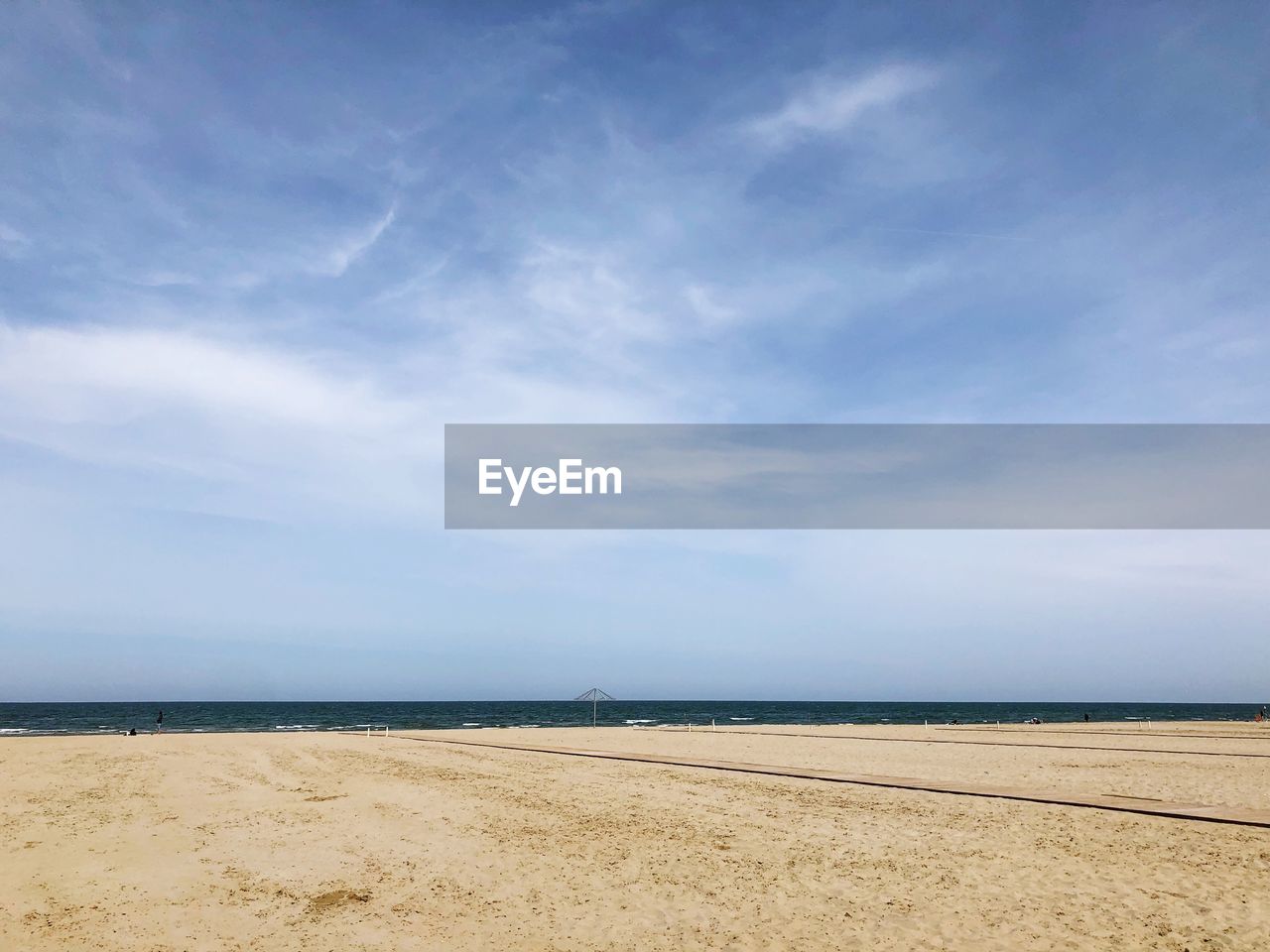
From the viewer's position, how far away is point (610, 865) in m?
12.1

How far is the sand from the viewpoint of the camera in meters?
9.19

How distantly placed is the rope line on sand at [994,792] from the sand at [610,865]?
27.9 inches

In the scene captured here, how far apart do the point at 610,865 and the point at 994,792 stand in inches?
451

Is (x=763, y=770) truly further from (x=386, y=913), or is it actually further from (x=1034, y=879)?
(x=386, y=913)

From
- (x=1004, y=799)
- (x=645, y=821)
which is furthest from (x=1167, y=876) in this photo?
(x=645, y=821)

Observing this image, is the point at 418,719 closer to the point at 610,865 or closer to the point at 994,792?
the point at 994,792

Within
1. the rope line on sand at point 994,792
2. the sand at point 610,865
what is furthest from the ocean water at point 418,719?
the sand at point 610,865

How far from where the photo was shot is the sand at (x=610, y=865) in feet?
30.1

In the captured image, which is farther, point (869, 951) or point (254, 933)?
point (254, 933)

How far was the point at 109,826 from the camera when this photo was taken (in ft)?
49.4

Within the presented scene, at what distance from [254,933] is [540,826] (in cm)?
660

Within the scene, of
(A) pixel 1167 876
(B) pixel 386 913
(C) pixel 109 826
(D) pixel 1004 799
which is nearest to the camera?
(B) pixel 386 913

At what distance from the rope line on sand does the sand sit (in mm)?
709

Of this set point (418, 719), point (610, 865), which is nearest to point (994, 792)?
point (610, 865)
